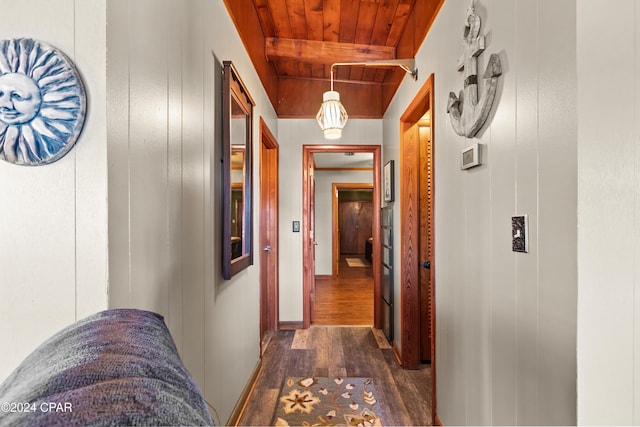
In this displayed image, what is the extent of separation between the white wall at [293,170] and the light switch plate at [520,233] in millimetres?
2811

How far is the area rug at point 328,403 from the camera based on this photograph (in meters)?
2.00

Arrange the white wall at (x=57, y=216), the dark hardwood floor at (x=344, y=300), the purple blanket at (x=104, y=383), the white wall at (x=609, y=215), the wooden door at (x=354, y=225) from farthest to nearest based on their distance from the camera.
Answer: the wooden door at (x=354, y=225)
the dark hardwood floor at (x=344, y=300)
the white wall at (x=57, y=216)
the white wall at (x=609, y=215)
the purple blanket at (x=104, y=383)

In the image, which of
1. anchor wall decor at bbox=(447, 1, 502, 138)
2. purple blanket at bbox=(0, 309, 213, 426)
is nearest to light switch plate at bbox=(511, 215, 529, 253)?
anchor wall decor at bbox=(447, 1, 502, 138)

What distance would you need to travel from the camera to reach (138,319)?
1.87 feet

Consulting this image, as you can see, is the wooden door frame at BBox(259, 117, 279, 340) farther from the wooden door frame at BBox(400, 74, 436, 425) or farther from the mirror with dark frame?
the wooden door frame at BBox(400, 74, 436, 425)

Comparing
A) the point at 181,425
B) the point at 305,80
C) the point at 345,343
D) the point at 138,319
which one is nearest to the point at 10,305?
the point at 138,319

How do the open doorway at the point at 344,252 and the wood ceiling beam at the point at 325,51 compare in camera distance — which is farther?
the open doorway at the point at 344,252

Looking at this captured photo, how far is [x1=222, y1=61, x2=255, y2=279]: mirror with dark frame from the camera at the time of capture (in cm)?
173

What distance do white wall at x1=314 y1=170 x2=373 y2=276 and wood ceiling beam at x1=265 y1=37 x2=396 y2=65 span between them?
3.96 m

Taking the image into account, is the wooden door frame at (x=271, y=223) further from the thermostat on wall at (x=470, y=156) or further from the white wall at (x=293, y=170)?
the thermostat on wall at (x=470, y=156)

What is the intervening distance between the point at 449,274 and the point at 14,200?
1812mm

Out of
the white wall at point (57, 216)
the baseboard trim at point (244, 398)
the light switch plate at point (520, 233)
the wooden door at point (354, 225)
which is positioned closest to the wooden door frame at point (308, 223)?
the baseboard trim at point (244, 398)

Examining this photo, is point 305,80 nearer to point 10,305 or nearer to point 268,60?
point 268,60

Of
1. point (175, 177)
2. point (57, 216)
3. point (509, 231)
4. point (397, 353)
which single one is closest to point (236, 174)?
point (175, 177)
